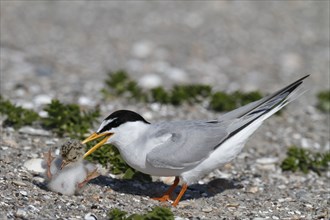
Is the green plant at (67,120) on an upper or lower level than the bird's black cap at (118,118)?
lower

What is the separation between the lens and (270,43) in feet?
38.7

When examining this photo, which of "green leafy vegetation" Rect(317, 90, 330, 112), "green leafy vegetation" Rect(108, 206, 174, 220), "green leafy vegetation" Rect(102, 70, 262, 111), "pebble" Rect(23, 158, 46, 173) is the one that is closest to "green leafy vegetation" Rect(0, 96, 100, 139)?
"pebble" Rect(23, 158, 46, 173)

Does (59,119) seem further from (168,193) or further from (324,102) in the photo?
(324,102)

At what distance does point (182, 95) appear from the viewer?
26.7 ft

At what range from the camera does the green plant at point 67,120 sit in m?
6.64

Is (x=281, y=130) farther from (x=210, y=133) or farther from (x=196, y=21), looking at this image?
(x=196, y=21)

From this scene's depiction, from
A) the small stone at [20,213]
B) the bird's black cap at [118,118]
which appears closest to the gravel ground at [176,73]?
the small stone at [20,213]

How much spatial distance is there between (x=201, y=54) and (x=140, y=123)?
5.83 meters

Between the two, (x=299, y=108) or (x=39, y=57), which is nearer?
(x=299, y=108)

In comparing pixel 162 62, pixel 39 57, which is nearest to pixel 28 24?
pixel 39 57

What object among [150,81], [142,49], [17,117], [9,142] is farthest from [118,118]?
[142,49]

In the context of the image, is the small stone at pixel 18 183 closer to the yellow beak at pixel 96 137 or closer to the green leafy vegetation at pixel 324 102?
the yellow beak at pixel 96 137

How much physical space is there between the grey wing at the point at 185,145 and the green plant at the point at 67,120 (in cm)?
147

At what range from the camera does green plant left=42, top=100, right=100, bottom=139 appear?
664 cm
